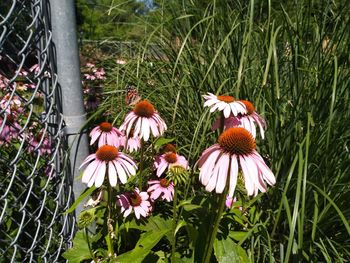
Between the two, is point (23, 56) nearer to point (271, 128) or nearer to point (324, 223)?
point (271, 128)

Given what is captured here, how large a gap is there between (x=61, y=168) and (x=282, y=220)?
→ 2.64ft

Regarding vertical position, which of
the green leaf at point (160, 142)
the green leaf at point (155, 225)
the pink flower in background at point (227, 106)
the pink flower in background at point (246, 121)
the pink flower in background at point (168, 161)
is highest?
the pink flower in background at point (227, 106)

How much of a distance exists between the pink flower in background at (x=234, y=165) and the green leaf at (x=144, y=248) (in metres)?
0.29

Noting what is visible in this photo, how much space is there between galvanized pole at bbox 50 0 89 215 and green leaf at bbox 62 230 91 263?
0.20 metres

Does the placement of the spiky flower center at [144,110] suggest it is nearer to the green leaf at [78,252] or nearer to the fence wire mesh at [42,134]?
the fence wire mesh at [42,134]

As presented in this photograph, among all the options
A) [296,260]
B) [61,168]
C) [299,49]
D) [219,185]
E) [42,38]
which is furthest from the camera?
[299,49]

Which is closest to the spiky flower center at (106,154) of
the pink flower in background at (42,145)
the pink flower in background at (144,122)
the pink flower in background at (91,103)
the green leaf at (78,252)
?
the pink flower in background at (144,122)

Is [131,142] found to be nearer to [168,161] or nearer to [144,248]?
[168,161]

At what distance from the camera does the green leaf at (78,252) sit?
1.24 m

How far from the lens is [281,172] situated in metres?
1.45

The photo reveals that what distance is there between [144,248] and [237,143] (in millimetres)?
408

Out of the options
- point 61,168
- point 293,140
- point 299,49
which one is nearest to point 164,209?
point 61,168

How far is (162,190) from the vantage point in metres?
1.38

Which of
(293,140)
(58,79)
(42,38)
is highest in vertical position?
(42,38)
